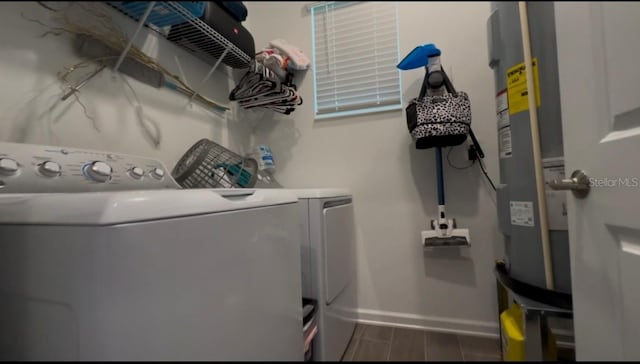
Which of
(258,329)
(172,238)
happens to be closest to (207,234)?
(172,238)

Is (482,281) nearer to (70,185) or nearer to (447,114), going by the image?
(447,114)

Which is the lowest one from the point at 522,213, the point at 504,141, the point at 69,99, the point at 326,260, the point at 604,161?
the point at 326,260

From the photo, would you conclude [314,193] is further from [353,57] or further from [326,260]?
[353,57]

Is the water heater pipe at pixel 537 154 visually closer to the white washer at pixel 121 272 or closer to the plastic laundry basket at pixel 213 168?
the white washer at pixel 121 272

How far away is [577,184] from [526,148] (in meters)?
0.25

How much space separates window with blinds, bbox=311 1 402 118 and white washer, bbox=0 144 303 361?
41 cm

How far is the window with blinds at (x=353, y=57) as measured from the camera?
669 mm

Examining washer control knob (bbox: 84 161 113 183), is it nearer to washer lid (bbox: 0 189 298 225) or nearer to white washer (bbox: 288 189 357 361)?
washer lid (bbox: 0 189 298 225)

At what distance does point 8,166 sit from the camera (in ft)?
1.58

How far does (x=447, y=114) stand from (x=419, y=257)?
684mm

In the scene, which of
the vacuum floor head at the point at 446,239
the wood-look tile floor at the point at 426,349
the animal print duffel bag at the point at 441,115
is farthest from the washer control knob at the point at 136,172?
the vacuum floor head at the point at 446,239

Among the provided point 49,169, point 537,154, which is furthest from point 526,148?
point 49,169

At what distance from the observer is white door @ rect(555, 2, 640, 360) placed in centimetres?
53

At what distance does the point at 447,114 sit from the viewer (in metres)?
0.95
